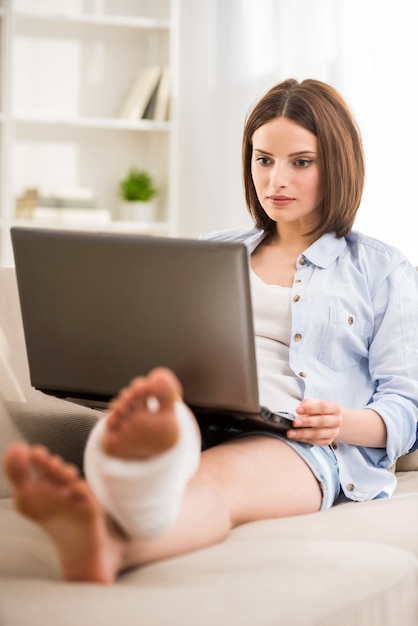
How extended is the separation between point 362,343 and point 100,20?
2.55 metres

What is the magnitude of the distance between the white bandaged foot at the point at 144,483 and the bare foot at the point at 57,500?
0.03 m

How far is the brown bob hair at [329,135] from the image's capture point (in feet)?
4.83

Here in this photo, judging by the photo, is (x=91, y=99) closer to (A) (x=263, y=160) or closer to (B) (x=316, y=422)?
(A) (x=263, y=160)

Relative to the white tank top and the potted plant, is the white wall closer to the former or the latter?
the potted plant

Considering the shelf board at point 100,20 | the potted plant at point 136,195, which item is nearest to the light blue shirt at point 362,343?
the potted plant at point 136,195

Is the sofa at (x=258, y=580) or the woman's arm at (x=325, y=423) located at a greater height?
the woman's arm at (x=325, y=423)

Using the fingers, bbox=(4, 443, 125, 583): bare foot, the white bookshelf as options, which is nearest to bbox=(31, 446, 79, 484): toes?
bbox=(4, 443, 125, 583): bare foot

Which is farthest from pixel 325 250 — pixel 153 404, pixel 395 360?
pixel 153 404

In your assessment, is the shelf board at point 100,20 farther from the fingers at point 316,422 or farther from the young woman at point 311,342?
the fingers at point 316,422

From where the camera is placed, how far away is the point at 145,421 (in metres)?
0.84

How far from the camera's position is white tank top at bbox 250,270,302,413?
1.39 meters

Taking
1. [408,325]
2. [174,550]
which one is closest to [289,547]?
[174,550]

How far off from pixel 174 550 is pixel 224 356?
24 centimetres

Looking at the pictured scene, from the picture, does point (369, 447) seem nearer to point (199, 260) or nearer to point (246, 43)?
point (199, 260)
